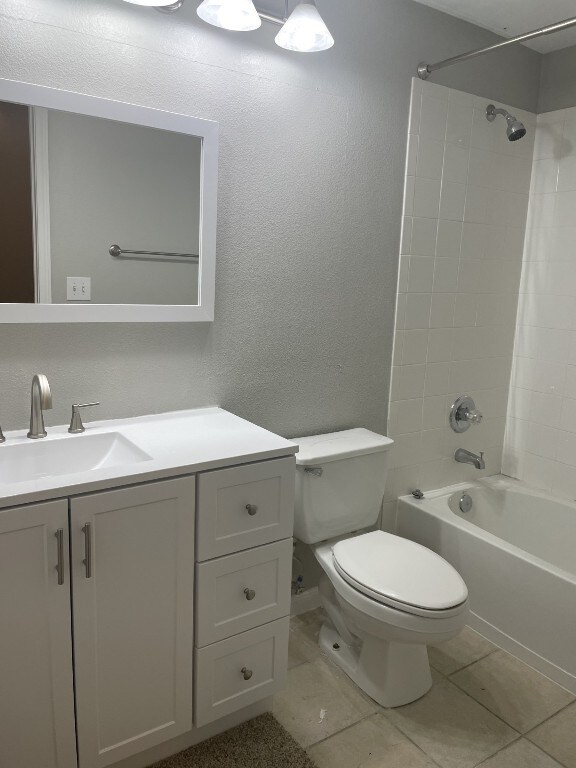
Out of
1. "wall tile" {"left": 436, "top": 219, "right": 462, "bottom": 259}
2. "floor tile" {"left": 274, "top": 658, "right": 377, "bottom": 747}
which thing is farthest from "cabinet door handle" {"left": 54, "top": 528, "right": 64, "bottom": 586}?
"wall tile" {"left": 436, "top": 219, "right": 462, "bottom": 259}

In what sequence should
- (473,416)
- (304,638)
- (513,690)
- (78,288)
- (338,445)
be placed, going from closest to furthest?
(78,288)
(513,690)
(338,445)
(304,638)
(473,416)

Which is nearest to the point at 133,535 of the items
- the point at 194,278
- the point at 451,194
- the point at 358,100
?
the point at 194,278

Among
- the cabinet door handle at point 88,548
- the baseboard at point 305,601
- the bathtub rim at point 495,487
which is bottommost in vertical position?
the baseboard at point 305,601

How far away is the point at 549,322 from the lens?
2.68m

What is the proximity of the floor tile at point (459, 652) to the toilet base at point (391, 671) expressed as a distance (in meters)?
0.14

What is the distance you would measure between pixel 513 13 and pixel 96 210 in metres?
1.76

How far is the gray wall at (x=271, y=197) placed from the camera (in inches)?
65.4

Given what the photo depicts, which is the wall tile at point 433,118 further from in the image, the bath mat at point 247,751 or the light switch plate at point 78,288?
the bath mat at point 247,751

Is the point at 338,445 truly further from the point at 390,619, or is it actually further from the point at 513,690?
the point at 513,690

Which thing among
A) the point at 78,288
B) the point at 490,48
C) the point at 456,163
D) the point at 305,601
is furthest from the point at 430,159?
the point at 305,601

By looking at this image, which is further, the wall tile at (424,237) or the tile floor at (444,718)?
the wall tile at (424,237)

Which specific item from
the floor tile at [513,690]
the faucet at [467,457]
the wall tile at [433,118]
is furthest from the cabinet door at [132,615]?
the wall tile at [433,118]

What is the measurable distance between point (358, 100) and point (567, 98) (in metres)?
1.03

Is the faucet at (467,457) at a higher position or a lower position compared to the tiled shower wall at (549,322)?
lower
